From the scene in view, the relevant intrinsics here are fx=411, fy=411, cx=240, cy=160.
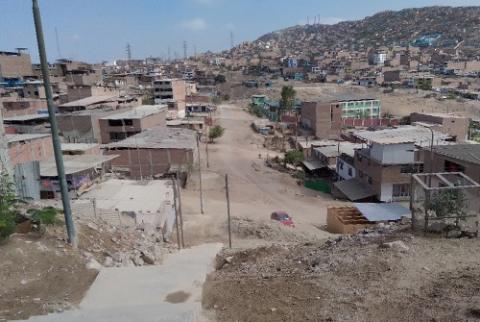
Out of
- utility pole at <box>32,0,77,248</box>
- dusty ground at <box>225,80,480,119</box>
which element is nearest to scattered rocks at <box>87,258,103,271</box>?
utility pole at <box>32,0,77,248</box>

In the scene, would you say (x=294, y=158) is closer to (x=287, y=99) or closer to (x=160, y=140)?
(x=160, y=140)

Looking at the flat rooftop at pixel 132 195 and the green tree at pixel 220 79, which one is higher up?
the green tree at pixel 220 79

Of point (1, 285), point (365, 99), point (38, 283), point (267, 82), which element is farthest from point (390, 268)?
point (267, 82)

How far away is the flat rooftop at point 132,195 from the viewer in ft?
52.6

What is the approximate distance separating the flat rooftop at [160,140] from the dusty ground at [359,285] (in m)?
20.9

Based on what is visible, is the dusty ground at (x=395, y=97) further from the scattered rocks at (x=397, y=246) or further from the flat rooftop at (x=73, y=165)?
the scattered rocks at (x=397, y=246)

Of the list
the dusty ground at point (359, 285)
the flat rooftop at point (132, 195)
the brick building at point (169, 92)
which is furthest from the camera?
the brick building at point (169, 92)

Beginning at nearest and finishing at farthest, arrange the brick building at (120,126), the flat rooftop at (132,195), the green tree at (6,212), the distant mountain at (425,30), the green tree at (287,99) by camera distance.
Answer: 1. the green tree at (6,212)
2. the flat rooftop at (132,195)
3. the brick building at (120,126)
4. the green tree at (287,99)
5. the distant mountain at (425,30)

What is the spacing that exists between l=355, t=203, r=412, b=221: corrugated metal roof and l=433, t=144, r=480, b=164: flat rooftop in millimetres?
3152

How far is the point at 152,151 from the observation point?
28.0 metres

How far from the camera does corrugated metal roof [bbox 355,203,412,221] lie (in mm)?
18656

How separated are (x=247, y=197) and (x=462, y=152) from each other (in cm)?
1284

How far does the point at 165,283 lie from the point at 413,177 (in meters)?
5.65

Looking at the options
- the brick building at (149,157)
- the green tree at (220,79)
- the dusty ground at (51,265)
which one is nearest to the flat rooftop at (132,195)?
the dusty ground at (51,265)
